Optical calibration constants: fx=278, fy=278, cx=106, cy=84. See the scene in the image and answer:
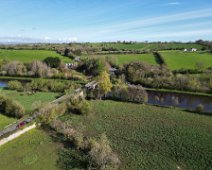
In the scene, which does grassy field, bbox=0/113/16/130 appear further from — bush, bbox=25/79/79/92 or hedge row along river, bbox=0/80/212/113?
hedge row along river, bbox=0/80/212/113

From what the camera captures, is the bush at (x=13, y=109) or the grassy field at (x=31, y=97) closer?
the bush at (x=13, y=109)

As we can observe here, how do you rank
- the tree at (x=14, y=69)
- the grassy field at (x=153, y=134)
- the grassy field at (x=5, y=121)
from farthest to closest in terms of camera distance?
the tree at (x=14, y=69) → the grassy field at (x=5, y=121) → the grassy field at (x=153, y=134)

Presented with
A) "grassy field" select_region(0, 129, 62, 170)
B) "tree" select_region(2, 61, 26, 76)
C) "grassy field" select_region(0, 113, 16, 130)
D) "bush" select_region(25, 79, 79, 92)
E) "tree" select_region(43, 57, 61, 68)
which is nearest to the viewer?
"grassy field" select_region(0, 129, 62, 170)

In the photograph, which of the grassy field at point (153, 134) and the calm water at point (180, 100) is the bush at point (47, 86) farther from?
the calm water at point (180, 100)

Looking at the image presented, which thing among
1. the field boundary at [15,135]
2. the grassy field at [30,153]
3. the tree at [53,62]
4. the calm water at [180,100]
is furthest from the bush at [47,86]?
the grassy field at [30,153]

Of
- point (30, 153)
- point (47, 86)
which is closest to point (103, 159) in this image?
point (30, 153)

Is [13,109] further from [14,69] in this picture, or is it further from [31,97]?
[14,69]

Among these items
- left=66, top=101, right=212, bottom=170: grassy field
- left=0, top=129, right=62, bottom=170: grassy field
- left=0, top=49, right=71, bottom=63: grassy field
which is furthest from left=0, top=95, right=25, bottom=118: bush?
left=0, top=49, right=71, bottom=63: grassy field
